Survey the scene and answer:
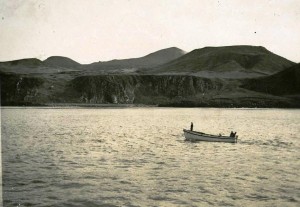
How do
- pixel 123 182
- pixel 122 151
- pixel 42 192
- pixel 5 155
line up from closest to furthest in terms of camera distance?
pixel 42 192 < pixel 123 182 < pixel 5 155 < pixel 122 151

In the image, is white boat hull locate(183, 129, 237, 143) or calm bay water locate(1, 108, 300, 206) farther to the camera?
white boat hull locate(183, 129, 237, 143)

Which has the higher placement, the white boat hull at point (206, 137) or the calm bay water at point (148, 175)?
the white boat hull at point (206, 137)

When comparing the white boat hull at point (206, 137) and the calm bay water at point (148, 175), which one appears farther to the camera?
the white boat hull at point (206, 137)

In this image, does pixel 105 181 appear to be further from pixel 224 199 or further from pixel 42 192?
pixel 224 199

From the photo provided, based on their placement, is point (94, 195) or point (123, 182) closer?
point (94, 195)

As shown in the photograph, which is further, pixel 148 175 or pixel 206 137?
pixel 206 137

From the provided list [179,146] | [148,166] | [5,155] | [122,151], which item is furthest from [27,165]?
[179,146]

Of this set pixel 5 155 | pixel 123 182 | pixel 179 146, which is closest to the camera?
pixel 123 182

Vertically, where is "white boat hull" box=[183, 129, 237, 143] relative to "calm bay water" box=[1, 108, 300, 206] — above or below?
above

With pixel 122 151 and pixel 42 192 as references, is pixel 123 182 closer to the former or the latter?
pixel 42 192

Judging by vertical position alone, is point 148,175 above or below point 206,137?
below
